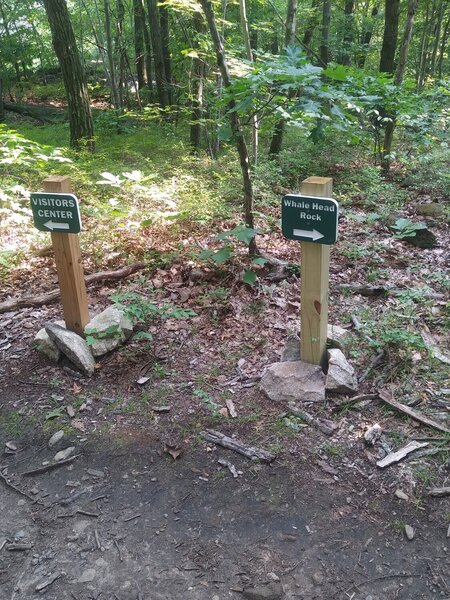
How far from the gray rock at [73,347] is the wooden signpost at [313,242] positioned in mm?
1743

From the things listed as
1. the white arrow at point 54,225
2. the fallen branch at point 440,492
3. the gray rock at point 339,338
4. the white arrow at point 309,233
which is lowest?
the fallen branch at point 440,492

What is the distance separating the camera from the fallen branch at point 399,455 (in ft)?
9.42

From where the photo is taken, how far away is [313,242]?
10.4 feet

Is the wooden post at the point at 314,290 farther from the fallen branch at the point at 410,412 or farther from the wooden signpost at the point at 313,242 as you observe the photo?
the fallen branch at the point at 410,412

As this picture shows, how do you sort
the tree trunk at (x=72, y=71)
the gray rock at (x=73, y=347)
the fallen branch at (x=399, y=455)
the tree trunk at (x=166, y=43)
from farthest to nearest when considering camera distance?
the tree trunk at (x=166, y=43), the tree trunk at (x=72, y=71), the gray rock at (x=73, y=347), the fallen branch at (x=399, y=455)

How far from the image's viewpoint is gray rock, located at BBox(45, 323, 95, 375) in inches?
151

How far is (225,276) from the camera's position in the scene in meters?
4.99

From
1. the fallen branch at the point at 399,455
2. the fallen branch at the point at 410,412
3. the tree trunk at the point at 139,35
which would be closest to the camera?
the fallen branch at the point at 399,455


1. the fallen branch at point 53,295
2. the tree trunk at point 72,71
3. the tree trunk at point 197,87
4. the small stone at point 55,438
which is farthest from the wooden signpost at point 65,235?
the tree trunk at point 72,71

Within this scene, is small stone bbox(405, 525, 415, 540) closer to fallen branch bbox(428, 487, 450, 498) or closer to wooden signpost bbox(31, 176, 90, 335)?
fallen branch bbox(428, 487, 450, 498)

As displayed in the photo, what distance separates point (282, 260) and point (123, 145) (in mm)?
6711

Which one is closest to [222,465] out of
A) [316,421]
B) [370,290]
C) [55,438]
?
[316,421]

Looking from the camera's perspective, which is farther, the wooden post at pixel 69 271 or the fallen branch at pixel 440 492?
the wooden post at pixel 69 271

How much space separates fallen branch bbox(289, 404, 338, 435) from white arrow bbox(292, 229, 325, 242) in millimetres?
1209
